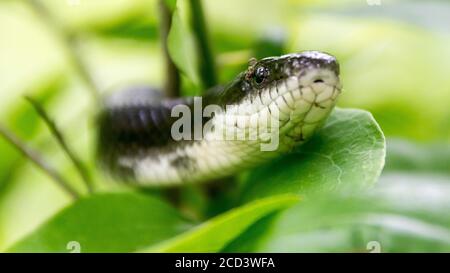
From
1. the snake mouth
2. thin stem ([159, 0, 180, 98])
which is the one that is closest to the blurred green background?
thin stem ([159, 0, 180, 98])

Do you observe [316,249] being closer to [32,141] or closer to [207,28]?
[207,28]

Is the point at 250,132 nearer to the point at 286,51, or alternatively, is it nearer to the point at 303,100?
the point at 303,100

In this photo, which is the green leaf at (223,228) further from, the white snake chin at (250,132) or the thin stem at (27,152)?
the thin stem at (27,152)

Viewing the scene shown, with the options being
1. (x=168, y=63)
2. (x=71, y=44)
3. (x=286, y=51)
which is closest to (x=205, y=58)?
(x=168, y=63)

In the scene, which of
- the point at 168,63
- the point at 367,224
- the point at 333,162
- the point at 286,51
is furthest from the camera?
the point at 286,51

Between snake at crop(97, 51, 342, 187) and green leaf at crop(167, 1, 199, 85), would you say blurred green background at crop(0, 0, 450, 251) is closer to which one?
snake at crop(97, 51, 342, 187)

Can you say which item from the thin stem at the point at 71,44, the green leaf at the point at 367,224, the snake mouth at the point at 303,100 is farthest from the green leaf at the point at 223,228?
the thin stem at the point at 71,44
